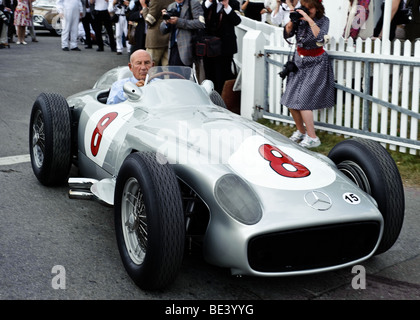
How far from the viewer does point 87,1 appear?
17.0 meters

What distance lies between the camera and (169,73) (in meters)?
5.16

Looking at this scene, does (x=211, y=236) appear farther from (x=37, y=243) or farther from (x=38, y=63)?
(x=38, y=63)

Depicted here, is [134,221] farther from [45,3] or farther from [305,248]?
[45,3]

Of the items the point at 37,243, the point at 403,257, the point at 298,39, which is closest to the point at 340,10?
the point at 298,39

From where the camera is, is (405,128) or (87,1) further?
(87,1)

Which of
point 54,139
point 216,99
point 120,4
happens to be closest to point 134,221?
point 54,139

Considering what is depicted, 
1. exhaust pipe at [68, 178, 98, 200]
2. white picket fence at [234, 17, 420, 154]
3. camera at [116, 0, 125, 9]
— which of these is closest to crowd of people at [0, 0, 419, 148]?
white picket fence at [234, 17, 420, 154]

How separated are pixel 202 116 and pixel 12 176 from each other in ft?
7.93

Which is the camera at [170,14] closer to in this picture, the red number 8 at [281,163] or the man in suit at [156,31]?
the man in suit at [156,31]

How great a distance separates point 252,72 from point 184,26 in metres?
1.19

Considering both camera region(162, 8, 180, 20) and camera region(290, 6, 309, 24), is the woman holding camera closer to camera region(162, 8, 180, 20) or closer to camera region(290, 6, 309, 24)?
camera region(290, 6, 309, 24)

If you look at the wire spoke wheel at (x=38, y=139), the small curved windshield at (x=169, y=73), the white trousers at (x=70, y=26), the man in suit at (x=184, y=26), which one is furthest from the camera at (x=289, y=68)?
the white trousers at (x=70, y=26)

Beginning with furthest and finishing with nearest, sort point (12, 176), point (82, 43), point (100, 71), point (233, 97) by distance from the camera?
point (82, 43) → point (100, 71) → point (233, 97) → point (12, 176)

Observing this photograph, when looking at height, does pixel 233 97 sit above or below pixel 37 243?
above
